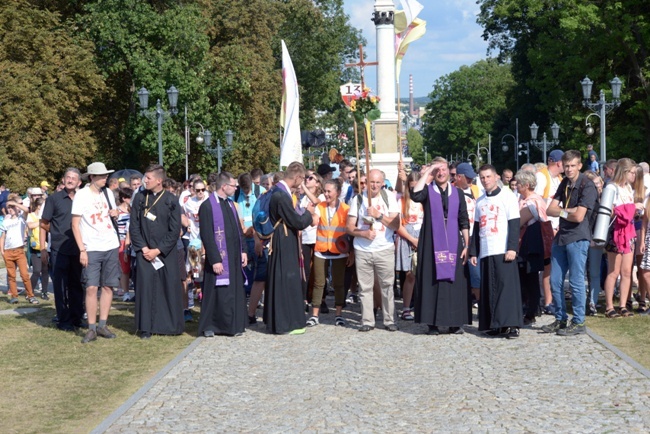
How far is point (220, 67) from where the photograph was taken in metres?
43.8

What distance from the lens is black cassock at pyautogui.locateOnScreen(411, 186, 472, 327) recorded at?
1140 cm

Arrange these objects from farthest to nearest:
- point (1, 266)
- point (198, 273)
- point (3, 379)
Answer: point (1, 266) < point (198, 273) < point (3, 379)

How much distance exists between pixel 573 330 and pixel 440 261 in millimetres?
1615

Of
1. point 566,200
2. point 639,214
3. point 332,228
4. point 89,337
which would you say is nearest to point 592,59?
point 639,214

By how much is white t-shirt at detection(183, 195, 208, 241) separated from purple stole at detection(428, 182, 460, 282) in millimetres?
3349

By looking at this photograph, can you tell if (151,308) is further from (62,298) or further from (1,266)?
(1,266)

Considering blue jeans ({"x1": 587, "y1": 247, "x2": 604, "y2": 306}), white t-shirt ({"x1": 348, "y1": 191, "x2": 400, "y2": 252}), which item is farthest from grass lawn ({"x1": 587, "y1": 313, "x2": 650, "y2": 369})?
white t-shirt ({"x1": 348, "y1": 191, "x2": 400, "y2": 252})

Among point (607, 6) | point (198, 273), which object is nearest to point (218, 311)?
point (198, 273)

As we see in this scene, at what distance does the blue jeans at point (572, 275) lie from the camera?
11.0m

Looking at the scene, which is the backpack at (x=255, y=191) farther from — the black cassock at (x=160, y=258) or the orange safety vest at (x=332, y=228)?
the black cassock at (x=160, y=258)

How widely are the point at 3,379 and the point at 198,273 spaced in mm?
4439

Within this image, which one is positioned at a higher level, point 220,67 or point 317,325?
point 220,67

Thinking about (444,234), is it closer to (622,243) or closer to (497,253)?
(497,253)

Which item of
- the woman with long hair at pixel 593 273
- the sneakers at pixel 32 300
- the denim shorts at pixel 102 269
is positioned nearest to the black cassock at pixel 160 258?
the denim shorts at pixel 102 269
